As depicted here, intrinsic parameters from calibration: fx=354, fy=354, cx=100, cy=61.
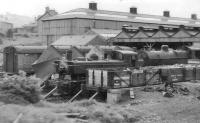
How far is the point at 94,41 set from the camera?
149 feet

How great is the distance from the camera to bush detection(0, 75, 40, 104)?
18078mm

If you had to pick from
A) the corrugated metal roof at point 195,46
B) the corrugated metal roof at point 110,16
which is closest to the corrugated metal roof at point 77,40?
the corrugated metal roof at point 110,16

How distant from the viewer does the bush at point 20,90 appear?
59.3 feet

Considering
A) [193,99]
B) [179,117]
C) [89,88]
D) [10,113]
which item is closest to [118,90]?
[89,88]

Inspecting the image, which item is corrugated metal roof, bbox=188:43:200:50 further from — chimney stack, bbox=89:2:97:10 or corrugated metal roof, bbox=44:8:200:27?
chimney stack, bbox=89:2:97:10

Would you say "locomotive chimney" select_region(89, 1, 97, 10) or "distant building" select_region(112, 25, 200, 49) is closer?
"distant building" select_region(112, 25, 200, 49)

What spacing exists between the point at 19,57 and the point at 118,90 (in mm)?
16229

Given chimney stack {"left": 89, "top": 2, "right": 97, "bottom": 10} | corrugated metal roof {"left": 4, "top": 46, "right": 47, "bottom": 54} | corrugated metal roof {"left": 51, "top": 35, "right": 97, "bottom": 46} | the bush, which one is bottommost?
the bush

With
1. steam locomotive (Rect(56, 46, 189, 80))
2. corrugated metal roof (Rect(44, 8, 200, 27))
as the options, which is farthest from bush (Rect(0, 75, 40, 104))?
corrugated metal roof (Rect(44, 8, 200, 27))

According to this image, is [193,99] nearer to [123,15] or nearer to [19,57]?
[19,57]

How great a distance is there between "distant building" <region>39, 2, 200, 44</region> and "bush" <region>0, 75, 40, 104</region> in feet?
137

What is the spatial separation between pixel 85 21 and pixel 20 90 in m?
43.3

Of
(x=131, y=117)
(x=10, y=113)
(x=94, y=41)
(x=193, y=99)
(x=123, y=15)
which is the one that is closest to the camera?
(x=10, y=113)

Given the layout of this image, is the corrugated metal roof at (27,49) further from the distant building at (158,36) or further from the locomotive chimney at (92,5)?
the locomotive chimney at (92,5)
